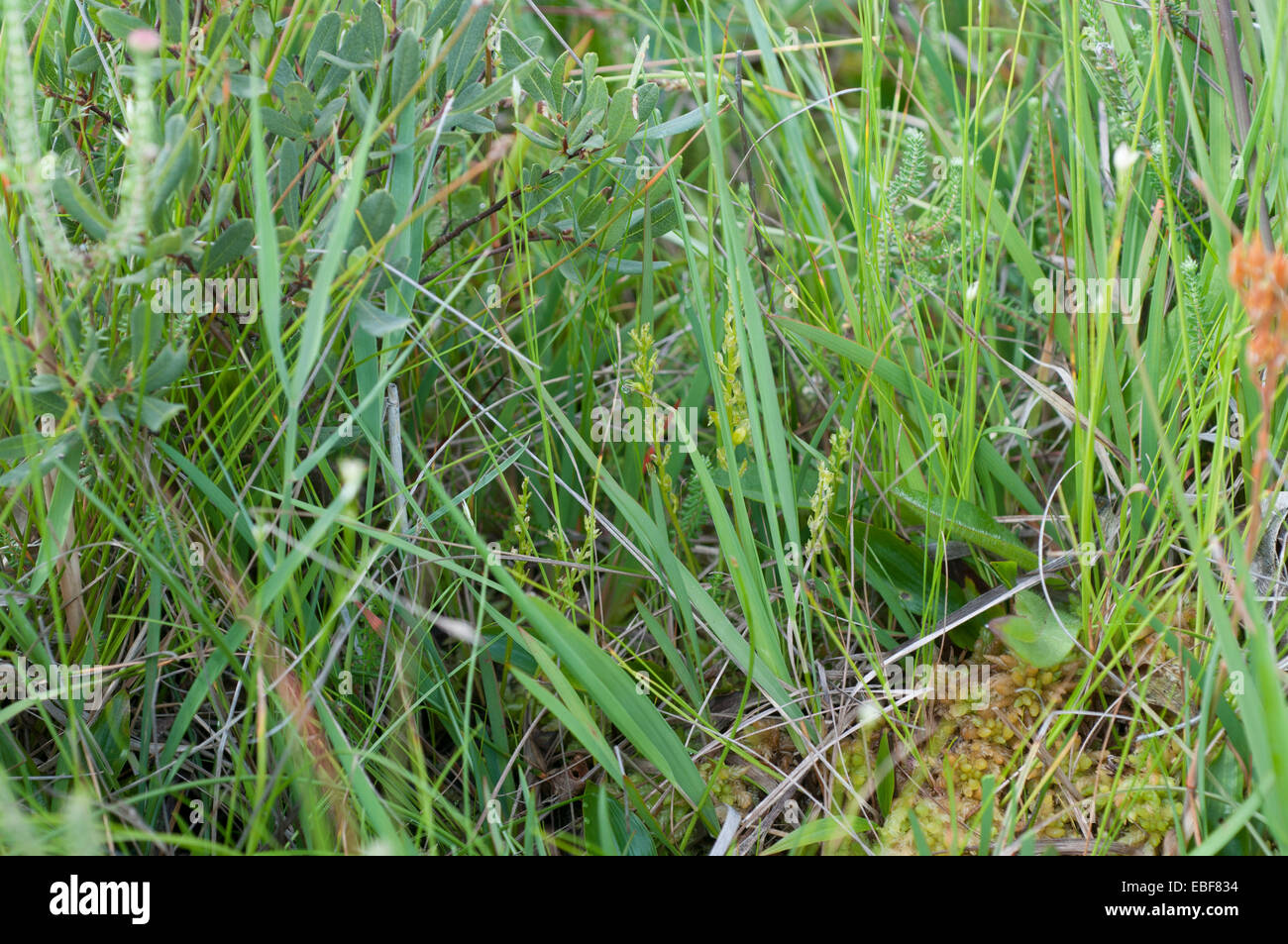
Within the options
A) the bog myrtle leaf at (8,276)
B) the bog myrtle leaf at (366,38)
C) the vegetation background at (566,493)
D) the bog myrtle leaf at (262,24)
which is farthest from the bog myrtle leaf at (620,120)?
the bog myrtle leaf at (8,276)

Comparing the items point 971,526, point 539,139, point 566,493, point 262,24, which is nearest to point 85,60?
point 262,24

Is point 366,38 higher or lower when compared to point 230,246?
higher

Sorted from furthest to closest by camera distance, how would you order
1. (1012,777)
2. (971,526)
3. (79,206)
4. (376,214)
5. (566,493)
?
(566,493), (971,526), (1012,777), (376,214), (79,206)

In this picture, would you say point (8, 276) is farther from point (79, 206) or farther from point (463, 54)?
point (463, 54)

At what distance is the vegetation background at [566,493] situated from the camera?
984 millimetres

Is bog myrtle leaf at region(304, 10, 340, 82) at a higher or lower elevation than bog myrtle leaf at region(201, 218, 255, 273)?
higher

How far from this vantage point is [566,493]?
1419 millimetres

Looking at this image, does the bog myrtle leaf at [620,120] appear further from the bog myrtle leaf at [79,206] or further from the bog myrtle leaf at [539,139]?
the bog myrtle leaf at [79,206]

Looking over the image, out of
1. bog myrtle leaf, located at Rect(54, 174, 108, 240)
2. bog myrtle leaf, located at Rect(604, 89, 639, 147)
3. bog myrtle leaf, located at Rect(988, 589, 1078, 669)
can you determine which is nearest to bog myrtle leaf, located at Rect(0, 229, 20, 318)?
bog myrtle leaf, located at Rect(54, 174, 108, 240)

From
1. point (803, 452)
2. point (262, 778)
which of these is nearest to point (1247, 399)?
point (803, 452)

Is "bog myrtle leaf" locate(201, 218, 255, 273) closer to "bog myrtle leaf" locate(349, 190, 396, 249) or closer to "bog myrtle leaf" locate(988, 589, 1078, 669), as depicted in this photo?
"bog myrtle leaf" locate(349, 190, 396, 249)

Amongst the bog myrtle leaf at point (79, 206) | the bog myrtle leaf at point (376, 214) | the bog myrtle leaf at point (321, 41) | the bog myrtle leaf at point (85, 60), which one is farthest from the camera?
the bog myrtle leaf at point (85, 60)

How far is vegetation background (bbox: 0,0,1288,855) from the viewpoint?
98 cm

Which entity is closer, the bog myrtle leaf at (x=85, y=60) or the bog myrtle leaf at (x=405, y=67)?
the bog myrtle leaf at (x=405, y=67)
